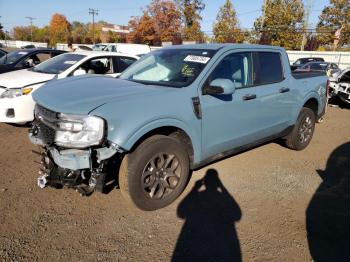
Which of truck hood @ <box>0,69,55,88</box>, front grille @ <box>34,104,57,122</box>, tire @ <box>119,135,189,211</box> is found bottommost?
tire @ <box>119,135,189,211</box>

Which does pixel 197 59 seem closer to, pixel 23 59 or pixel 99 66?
pixel 99 66

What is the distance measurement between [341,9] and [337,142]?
34891 mm

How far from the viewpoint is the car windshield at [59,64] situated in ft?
22.9

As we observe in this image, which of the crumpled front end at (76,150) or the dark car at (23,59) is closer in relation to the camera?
the crumpled front end at (76,150)

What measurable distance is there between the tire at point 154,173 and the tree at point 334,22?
117 ft

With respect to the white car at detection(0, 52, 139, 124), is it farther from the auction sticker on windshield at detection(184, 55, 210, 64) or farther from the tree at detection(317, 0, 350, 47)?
the tree at detection(317, 0, 350, 47)

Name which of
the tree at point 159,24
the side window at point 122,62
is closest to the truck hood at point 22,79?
the side window at point 122,62

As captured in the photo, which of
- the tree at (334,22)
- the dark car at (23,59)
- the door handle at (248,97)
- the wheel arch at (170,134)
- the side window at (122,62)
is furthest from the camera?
the tree at (334,22)

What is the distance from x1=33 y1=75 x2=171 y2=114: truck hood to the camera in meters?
Answer: 3.11

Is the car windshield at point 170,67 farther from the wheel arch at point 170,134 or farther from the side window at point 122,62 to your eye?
the side window at point 122,62

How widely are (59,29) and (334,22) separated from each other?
74.6 m

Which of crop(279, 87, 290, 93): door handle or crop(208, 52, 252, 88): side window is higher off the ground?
crop(208, 52, 252, 88): side window

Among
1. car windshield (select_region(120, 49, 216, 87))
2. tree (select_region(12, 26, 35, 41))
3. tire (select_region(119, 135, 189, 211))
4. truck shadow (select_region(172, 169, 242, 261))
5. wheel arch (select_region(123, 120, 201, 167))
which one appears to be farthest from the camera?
tree (select_region(12, 26, 35, 41))

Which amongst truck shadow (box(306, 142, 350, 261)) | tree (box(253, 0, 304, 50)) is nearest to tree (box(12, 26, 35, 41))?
tree (box(253, 0, 304, 50))
